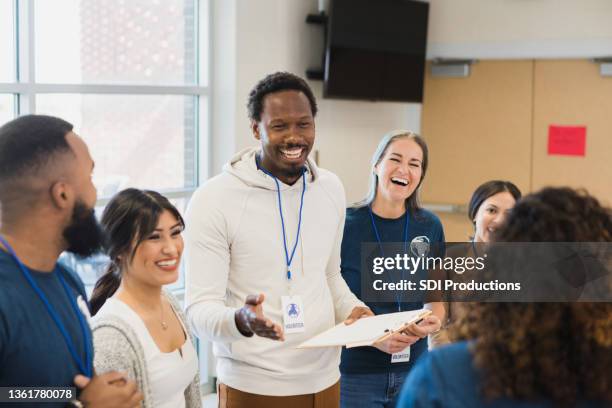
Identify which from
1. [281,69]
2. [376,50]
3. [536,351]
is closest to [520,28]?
[376,50]

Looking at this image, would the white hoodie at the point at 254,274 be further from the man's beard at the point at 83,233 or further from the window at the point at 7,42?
the window at the point at 7,42

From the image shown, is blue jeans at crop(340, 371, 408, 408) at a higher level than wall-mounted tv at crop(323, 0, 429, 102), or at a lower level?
lower

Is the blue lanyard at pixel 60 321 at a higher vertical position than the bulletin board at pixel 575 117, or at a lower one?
lower

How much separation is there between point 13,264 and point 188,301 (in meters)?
0.84

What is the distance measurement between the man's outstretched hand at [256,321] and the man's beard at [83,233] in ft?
1.65

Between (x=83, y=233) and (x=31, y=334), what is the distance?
239 millimetres

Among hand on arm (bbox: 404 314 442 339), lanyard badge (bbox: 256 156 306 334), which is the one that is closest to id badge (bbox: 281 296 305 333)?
lanyard badge (bbox: 256 156 306 334)

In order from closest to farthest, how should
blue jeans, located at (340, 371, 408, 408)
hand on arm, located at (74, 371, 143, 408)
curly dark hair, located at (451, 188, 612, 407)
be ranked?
curly dark hair, located at (451, 188, 612, 407) → hand on arm, located at (74, 371, 143, 408) → blue jeans, located at (340, 371, 408, 408)

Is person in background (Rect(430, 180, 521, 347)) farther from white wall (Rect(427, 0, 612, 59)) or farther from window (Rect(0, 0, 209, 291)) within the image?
white wall (Rect(427, 0, 612, 59))

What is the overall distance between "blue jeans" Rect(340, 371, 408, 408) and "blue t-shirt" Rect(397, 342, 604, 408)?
1445 mm

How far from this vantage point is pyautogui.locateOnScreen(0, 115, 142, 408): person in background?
1446 mm

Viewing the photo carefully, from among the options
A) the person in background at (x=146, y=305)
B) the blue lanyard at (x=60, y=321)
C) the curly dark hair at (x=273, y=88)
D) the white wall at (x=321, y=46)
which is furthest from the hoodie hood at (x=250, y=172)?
the white wall at (x=321, y=46)

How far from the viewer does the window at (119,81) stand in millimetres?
3471

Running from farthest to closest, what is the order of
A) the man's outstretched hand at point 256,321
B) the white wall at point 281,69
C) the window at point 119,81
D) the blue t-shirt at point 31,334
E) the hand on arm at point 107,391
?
the white wall at point 281,69 < the window at point 119,81 < the man's outstretched hand at point 256,321 < the hand on arm at point 107,391 < the blue t-shirt at point 31,334
